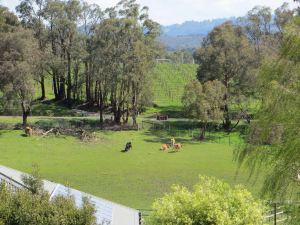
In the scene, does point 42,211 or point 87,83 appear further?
point 87,83

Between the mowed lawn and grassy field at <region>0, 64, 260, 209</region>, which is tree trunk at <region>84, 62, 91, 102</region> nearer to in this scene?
grassy field at <region>0, 64, 260, 209</region>

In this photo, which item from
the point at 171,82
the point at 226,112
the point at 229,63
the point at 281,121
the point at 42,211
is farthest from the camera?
the point at 171,82

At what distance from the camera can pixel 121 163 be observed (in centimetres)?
3519

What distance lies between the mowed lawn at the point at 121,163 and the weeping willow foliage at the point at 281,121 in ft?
46.8

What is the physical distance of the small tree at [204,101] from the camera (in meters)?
44.2

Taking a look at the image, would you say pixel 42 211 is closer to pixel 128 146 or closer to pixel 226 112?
pixel 128 146

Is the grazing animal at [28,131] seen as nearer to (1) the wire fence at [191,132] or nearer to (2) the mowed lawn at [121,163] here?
(2) the mowed lawn at [121,163]

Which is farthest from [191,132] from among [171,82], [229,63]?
[171,82]

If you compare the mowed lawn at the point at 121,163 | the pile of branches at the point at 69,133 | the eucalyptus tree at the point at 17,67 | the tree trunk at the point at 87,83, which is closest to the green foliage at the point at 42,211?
the mowed lawn at the point at 121,163

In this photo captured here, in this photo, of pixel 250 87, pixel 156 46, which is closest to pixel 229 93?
pixel 250 87

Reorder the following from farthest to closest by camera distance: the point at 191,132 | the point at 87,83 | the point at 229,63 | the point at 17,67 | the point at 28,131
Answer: the point at 87,83 → the point at 229,63 → the point at 191,132 → the point at 17,67 → the point at 28,131

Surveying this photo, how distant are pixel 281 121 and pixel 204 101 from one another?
111 feet

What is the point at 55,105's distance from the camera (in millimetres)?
59000

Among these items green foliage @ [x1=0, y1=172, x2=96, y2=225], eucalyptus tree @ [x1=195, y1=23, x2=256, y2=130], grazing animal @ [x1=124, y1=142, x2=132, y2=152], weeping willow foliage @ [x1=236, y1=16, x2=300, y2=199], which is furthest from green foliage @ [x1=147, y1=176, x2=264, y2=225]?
eucalyptus tree @ [x1=195, y1=23, x2=256, y2=130]
